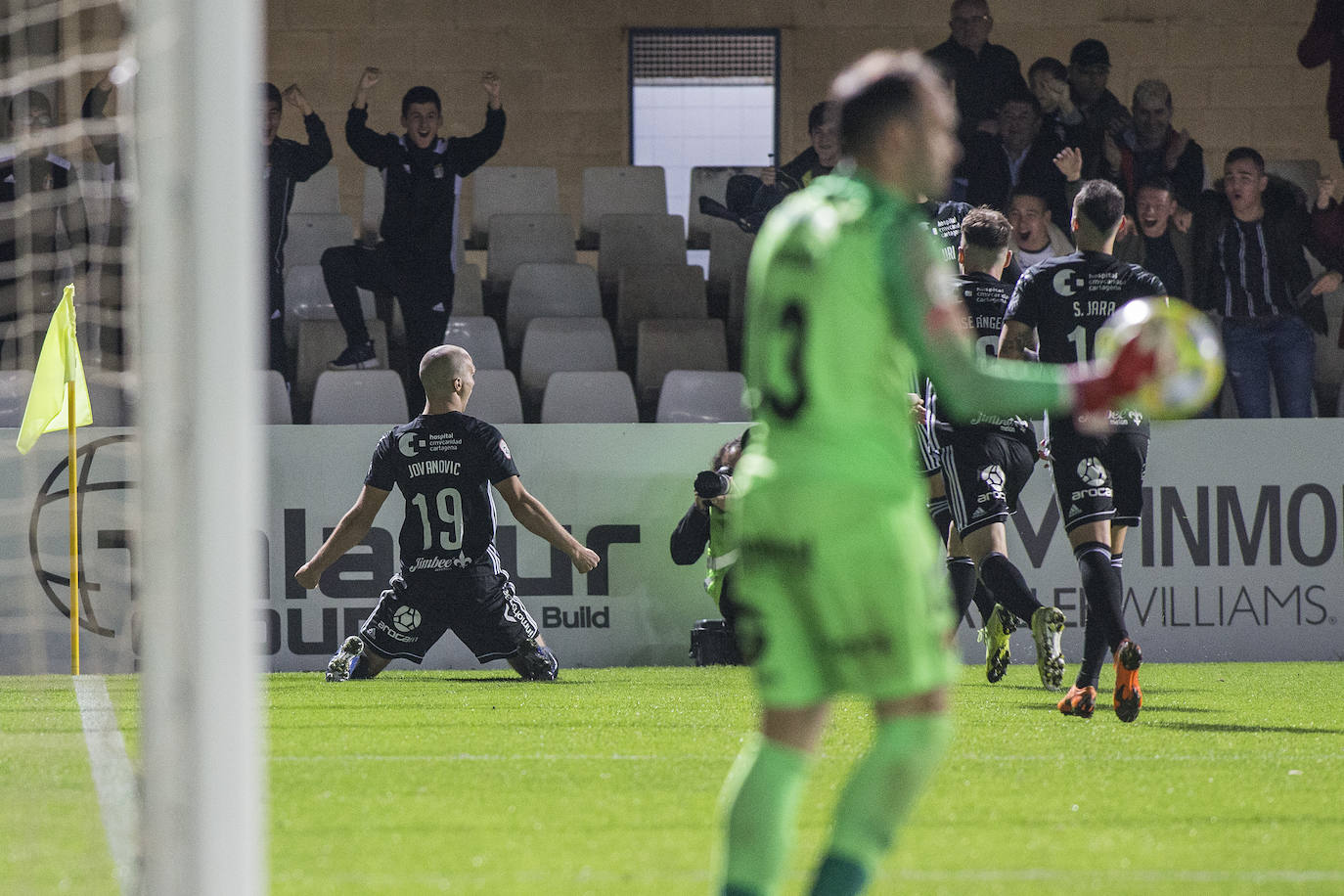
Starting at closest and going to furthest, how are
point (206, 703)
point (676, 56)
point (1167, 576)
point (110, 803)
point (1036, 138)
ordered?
point (206, 703) < point (110, 803) < point (1167, 576) < point (1036, 138) < point (676, 56)

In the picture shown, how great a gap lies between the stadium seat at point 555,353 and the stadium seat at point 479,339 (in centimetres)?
18

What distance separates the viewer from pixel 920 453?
7531 mm

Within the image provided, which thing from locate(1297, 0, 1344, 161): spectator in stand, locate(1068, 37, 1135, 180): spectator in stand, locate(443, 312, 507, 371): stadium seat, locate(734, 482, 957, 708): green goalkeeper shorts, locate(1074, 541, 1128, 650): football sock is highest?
locate(1297, 0, 1344, 161): spectator in stand

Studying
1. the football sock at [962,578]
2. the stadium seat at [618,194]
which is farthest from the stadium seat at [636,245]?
the football sock at [962,578]

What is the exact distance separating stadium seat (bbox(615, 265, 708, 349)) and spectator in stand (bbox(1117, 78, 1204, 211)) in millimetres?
3040

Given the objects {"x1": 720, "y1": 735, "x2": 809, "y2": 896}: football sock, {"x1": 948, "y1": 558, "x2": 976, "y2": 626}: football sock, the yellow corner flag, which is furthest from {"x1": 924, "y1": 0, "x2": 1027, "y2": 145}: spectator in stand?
{"x1": 720, "y1": 735, "x2": 809, "y2": 896}: football sock

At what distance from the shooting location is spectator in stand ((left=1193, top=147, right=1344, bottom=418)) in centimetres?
1062

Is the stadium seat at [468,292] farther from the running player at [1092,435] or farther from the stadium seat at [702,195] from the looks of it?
the running player at [1092,435]

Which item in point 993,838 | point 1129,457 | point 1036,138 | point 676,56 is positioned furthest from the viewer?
point 676,56

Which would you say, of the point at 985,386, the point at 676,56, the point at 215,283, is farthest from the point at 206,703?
the point at 676,56

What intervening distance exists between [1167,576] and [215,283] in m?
7.38

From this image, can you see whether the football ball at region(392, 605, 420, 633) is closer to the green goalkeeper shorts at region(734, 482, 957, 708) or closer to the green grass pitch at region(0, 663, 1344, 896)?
the green grass pitch at region(0, 663, 1344, 896)

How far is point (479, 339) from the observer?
11312 mm

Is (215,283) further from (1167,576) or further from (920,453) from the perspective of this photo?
(1167,576)
